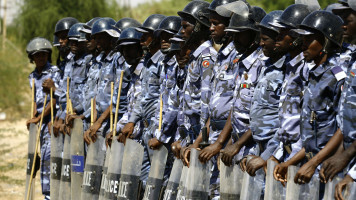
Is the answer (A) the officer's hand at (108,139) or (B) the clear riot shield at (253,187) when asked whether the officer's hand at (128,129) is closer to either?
(A) the officer's hand at (108,139)

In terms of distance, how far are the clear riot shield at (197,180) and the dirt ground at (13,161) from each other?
6.37 meters

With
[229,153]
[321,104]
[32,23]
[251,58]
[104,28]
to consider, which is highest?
[32,23]

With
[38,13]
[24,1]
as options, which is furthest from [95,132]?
[24,1]

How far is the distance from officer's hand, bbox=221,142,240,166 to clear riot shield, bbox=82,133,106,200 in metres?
2.95

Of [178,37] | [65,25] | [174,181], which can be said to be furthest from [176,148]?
[65,25]

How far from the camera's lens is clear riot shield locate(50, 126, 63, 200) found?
1016cm

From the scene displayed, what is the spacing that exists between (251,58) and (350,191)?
216 cm

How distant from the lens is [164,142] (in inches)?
318

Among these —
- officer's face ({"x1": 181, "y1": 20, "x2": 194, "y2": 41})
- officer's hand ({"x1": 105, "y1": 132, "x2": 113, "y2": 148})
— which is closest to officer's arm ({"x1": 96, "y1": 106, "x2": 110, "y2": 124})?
officer's hand ({"x1": 105, "y1": 132, "x2": 113, "y2": 148})

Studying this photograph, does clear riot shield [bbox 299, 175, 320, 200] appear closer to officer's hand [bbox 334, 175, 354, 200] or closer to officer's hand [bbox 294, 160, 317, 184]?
officer's hand [bbox 294, 160, 317, 184]

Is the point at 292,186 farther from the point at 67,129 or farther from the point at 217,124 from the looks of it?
the point at 67,129

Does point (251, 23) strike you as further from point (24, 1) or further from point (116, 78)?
point (24, 1)

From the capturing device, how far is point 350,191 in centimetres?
490

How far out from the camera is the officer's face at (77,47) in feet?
36.6
